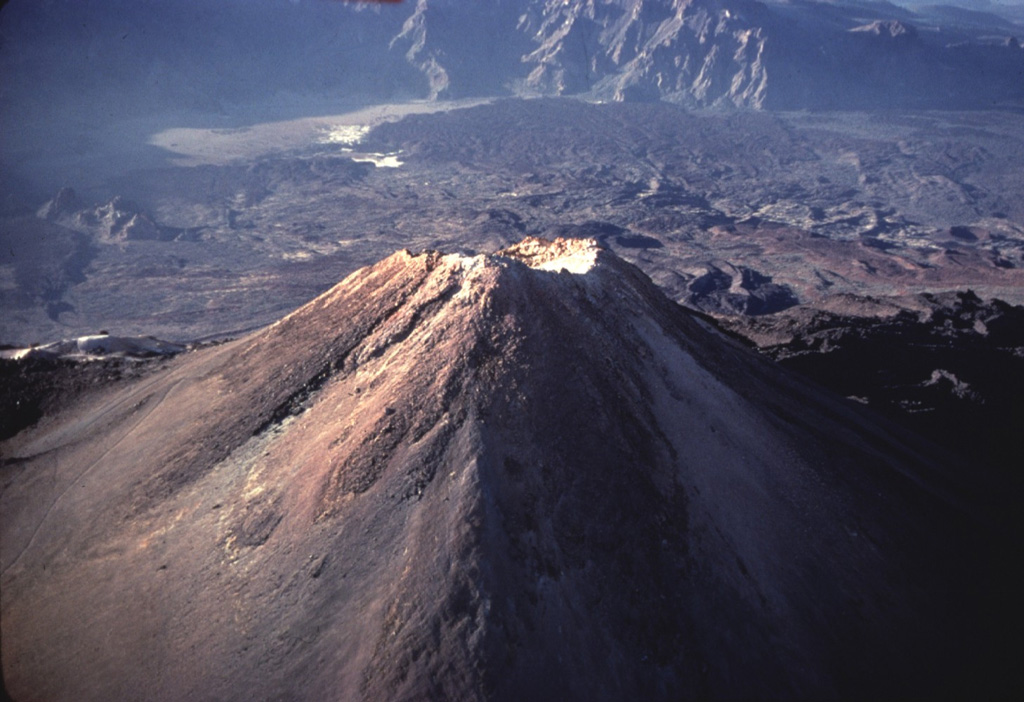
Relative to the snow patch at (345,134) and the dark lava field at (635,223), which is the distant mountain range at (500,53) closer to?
the dark lava field at (635,223)

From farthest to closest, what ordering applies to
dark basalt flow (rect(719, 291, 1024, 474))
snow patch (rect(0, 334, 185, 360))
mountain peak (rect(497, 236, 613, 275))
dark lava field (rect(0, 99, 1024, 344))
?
1. dark lava field (rect(0, 99, 1024, 344))
2. dark basalt flow (rect(719, 291, 1024, 474))
3. snow patch (rect(0, 334, 185, 360))
4. mountain peak (rect(497, 236, 613, 275))

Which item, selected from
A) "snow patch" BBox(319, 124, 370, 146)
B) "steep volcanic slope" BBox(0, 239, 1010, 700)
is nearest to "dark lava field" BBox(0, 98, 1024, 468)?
"snow patch" BBox(319, 124, 370, 146)

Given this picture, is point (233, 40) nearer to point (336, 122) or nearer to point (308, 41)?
point (308, 41)

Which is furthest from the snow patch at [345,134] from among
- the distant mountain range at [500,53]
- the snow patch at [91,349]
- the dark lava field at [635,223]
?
the snow patch at [91,349]

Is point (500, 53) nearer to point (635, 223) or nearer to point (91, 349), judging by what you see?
point (635, 223)

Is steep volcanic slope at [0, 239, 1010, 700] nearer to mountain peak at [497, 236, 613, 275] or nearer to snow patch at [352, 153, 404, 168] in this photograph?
mountain peak at [497, 236, 613, 275]

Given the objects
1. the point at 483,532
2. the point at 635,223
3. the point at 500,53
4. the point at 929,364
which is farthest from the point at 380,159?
the point at 483,532
